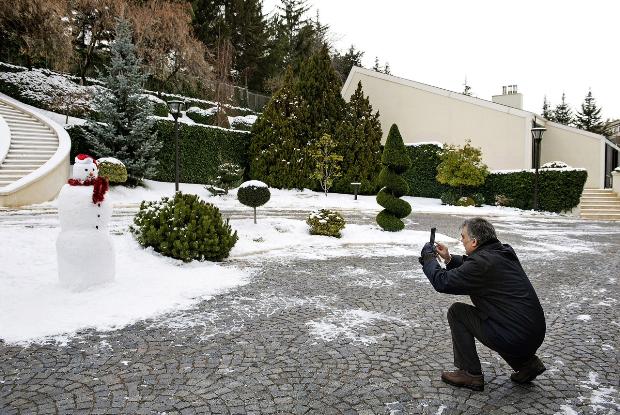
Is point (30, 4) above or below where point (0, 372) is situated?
above

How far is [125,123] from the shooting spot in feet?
66.5

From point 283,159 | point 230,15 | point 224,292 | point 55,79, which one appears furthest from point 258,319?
point 230,15

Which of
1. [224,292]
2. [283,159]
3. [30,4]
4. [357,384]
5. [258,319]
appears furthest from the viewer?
[283,159]

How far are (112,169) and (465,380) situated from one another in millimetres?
17569

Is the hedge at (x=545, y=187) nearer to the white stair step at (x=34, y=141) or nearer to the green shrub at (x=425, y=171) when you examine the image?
the green shrub at (x=425, y=171)

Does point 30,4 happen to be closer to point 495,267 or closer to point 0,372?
point 0,372

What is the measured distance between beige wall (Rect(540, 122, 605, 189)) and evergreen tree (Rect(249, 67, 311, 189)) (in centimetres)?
1535

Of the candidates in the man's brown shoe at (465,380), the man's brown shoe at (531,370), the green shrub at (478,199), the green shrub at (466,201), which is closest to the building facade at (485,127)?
the green shrub at (478,199)

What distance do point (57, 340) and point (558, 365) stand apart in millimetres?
5173

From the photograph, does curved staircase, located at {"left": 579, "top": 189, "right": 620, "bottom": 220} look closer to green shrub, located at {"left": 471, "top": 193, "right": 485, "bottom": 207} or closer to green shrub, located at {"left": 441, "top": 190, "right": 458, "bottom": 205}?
green shrub, located at {"left": 471, "top": 193, "right": 485, "bottom": 207}

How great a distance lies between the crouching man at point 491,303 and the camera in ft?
11.1

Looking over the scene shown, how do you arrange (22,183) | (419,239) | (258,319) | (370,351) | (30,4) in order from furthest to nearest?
(30,4) < (22,183) < (419,239) < (258,319) < (370,351)

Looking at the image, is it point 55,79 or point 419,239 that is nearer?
point 419,239

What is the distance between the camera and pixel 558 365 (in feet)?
13.8
